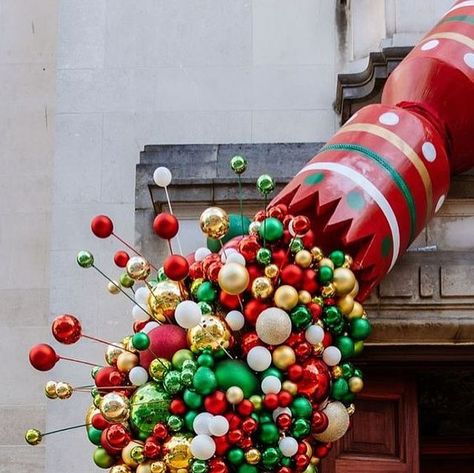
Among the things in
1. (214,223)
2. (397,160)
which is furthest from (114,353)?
(397,160)

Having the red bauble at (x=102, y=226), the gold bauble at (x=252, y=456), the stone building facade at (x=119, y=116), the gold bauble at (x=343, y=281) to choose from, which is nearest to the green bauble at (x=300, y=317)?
the gold bauble at (x=343, y=281)

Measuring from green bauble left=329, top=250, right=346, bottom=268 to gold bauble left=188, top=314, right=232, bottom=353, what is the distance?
1.98 feet

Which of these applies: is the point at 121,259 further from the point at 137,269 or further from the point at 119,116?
A: the point at 119,116

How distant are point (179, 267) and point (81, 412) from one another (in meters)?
2.15

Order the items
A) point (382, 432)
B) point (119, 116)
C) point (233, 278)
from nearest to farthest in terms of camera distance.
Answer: point (233, 278), point (382, 432), point (119, 116)

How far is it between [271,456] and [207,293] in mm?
728

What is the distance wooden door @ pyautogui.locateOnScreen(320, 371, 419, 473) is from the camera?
5.42 metres

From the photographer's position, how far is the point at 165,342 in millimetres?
4223

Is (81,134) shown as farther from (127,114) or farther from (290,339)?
(290,339)

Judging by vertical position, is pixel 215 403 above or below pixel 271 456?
above

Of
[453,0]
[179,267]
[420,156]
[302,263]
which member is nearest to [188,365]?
[179,267]

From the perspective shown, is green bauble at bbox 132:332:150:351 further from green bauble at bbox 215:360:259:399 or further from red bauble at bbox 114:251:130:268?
red bauble at bbox 114:251:130:268

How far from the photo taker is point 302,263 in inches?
169

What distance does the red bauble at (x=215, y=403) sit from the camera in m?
4.02
